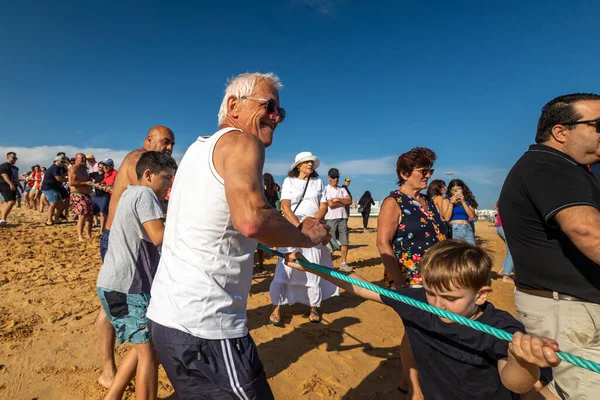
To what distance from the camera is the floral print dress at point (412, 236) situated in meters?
2.92

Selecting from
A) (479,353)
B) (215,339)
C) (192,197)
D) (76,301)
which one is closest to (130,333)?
(215,339)

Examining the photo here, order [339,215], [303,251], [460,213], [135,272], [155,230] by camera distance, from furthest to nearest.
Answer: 1. [339,215]
2. [460,213]
3. [303,251]
4. [135,272]
5. [155,230]

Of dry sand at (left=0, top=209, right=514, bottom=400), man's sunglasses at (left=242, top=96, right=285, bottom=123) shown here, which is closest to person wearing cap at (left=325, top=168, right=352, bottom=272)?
dry sand at (left=0, top=209, right=514, bottom=400)

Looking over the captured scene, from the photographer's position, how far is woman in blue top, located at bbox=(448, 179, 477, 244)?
7.34m

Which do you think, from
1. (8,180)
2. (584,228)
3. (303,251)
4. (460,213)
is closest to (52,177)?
(8,180)

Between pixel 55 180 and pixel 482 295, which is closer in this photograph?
pixel 482 295

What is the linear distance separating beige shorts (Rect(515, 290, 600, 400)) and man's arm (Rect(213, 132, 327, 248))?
153cm

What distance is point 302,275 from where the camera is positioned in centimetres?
479

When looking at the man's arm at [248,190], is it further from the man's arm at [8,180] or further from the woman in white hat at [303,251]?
the man's arm at [8,180]

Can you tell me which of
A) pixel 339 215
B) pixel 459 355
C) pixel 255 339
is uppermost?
pixel 339 215

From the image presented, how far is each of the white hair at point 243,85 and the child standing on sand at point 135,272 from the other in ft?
3.24

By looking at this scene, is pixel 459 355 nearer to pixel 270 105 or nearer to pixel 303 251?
pixel 270 105

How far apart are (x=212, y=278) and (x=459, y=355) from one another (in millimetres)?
1232

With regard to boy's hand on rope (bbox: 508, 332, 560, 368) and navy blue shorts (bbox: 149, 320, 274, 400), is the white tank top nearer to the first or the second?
navy blue shorts (bbox: 149, 320, 274, 400)
